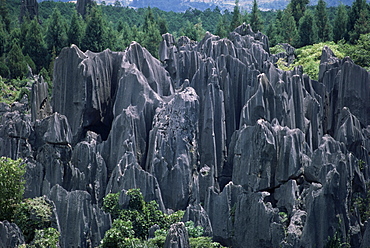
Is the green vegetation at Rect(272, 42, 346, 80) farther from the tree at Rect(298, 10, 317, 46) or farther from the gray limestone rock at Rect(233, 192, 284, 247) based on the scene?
the gray limestone rock at Rect(233, 192, 284, 247)

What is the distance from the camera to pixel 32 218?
23.7 m

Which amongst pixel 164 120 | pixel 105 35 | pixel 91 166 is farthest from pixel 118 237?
pixel 105 35

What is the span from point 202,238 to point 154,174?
694cm

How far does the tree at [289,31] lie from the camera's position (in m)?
A: 55.6

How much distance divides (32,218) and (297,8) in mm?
43957

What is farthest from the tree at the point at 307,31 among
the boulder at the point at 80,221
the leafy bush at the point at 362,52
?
the boulder at the point at 80,221

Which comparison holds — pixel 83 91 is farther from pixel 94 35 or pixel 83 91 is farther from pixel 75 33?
pixel 75 33

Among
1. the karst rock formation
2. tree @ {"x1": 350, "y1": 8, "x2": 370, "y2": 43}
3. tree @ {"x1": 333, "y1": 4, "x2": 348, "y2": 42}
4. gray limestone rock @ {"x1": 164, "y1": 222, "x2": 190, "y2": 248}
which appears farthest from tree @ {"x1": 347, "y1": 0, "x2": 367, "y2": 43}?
gray limestone rock @ {"x1": 164, "y1": 222, "x2": 190, "y2": 248}

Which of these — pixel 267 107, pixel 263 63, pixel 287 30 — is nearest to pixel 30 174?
pixel 267 107

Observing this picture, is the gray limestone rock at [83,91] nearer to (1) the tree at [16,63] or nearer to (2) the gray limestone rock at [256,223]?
(2) the gray limestone rock at [256,223]

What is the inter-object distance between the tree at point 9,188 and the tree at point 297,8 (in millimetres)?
42081

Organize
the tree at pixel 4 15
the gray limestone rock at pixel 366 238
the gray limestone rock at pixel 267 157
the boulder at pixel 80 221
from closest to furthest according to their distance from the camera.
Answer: the gray limestone rock at pixel 366 238 < the boulder at pixel 80 221 < the gray limestone rock at pixel 267 157 < the tree at pixel 4 15

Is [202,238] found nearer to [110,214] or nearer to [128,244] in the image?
[128,244]

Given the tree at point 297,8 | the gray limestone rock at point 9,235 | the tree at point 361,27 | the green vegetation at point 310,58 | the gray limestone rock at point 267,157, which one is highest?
the tree at point 297,8
